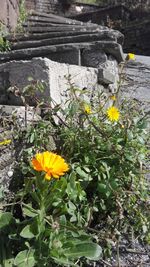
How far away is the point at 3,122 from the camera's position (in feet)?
7.69

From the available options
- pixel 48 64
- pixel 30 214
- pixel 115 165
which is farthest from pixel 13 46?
pixel 30 214

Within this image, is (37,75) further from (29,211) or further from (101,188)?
(29,211)

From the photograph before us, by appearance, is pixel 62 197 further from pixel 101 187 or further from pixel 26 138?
pixel 26 138

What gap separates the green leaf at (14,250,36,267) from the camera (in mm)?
1694

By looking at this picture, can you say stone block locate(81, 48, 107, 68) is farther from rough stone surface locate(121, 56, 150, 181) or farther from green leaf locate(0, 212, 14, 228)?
green leaf locate(0, 212, 14, 228)

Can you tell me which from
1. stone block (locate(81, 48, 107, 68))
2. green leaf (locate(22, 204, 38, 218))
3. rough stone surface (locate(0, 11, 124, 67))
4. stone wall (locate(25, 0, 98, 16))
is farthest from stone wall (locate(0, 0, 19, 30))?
green leaf (locate(22, 204, 38, 218))

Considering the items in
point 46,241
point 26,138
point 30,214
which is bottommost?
point 46,241

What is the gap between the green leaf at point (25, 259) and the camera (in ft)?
5.56

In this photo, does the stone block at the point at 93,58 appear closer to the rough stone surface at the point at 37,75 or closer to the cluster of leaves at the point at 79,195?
the rough stone surface at the point at 37,75

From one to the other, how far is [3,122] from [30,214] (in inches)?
27.4

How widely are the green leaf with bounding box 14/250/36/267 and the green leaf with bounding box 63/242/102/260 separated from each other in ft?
0.46

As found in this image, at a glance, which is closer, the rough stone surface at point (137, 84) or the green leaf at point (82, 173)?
the green leaf at point (82, 173)

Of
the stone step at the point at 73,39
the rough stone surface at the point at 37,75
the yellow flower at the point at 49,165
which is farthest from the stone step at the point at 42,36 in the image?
the yellow flower at the point at 49,165

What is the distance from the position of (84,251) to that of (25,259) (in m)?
0.25
